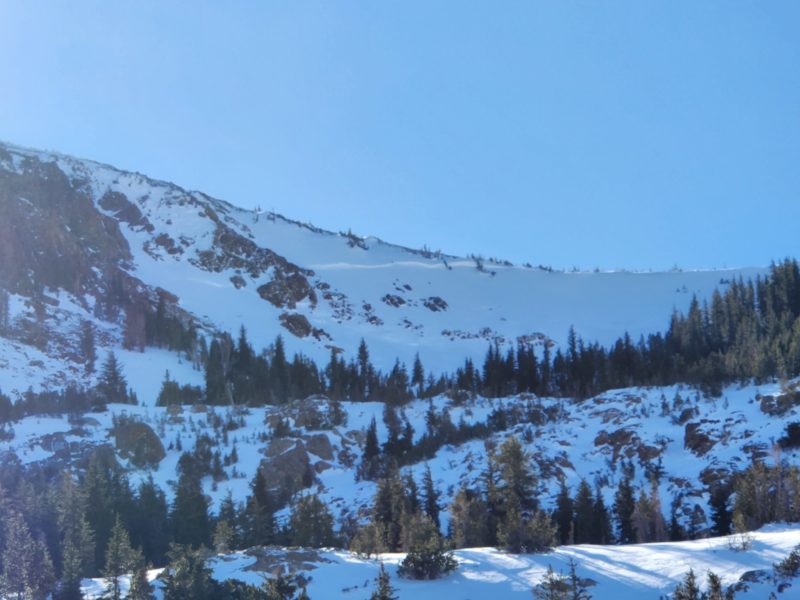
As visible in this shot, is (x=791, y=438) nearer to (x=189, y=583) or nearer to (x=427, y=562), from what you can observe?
(x=427, y=562)

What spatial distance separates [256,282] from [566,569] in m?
107

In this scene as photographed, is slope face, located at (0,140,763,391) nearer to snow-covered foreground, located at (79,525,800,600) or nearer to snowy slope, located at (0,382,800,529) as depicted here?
snowy slope, located at (0,382,800,529)

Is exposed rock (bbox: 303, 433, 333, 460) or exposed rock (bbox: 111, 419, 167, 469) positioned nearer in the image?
exposed rock (bbox: 111, 419, 167, 469)

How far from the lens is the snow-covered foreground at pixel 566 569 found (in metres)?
23.3

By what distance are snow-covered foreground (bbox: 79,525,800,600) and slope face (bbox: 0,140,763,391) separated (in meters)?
55.8

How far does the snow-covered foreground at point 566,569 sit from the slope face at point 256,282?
183ft

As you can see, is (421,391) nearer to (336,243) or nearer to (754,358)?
(754,358)

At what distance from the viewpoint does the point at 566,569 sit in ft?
83.0

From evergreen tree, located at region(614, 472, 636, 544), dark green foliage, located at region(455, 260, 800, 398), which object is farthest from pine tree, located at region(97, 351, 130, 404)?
evergreen tree, located at region(614, 472, 636, 544)

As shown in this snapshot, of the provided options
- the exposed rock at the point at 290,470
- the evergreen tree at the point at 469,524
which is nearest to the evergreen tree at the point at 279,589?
the evergreen tree at the point at 469,524

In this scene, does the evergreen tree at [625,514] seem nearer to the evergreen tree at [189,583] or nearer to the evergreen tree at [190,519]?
the evergreen tree at [190,519]

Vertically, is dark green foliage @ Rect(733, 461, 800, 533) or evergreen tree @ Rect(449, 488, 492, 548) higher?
dark green foliage @ Rect(733, 461, 800, 533)

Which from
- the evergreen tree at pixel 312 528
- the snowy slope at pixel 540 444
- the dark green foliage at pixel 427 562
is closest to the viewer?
the dark green foliage at pixel 427 562

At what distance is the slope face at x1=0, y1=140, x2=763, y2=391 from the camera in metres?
95.6
